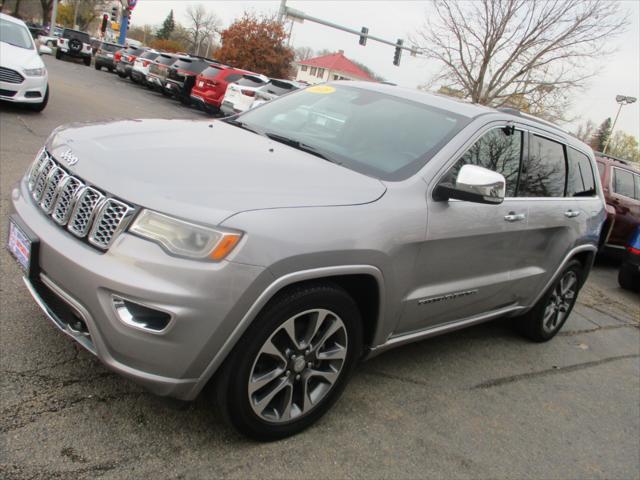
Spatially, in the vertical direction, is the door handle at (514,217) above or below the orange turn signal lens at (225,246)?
above

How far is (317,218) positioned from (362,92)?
5.82 ft

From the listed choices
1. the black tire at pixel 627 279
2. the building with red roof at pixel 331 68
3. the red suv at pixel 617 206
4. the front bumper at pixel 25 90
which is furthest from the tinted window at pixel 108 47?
the building with red roof at pixel 331 68

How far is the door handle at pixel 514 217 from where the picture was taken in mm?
3639

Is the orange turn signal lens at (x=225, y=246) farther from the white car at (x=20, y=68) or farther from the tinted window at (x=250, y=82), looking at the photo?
the tinted window at (x=250, y=82)

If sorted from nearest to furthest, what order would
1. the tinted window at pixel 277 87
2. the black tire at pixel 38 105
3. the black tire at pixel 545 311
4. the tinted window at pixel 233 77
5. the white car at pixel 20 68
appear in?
the black tire at pixel 545 311, the white car at pixel 20 68, the black tire at pixel 38 105, the tinted window at pixel 277 87, the tinted window at pixel 233 77

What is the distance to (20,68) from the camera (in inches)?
367

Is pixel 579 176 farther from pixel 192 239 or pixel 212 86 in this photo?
pixel 212 86

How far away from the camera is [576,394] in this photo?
4.25 metres

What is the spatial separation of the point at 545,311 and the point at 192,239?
3.60 m

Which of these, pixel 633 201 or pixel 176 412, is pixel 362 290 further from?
pixel 633 201

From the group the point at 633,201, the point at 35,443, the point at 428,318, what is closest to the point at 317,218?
the point at 428,318

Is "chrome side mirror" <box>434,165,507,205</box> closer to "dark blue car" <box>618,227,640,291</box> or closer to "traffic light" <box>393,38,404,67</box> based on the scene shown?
"dark blue car" <box>618,227,640,291</box>

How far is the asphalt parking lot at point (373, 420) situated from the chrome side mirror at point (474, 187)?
130cm

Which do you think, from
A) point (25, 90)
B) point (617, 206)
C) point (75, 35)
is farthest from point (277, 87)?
point (75, 35)
